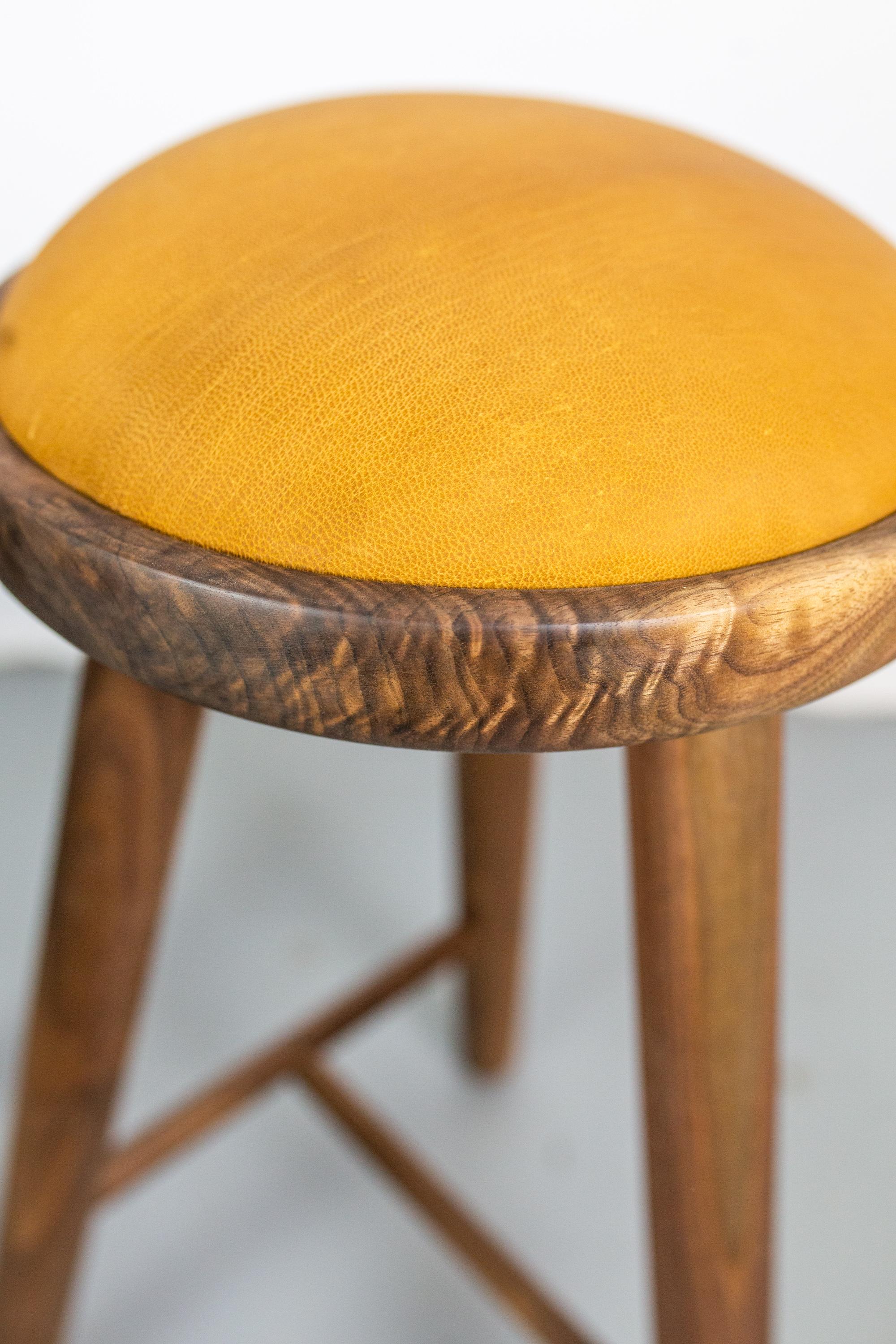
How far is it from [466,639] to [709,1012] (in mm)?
189

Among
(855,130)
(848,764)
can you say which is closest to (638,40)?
(855,130)

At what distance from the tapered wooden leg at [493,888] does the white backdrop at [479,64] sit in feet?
1.77

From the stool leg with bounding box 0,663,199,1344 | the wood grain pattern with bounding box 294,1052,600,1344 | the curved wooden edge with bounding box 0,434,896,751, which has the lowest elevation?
the wood grain pattern with bounding box 294,1052,600,1344

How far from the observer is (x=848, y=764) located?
1.09 meters

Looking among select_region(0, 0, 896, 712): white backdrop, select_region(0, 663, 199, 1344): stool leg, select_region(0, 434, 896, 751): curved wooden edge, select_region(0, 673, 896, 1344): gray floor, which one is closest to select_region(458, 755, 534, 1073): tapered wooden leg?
select_region(0, 673, 896, 1344): gray floor

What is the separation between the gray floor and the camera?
692 mm

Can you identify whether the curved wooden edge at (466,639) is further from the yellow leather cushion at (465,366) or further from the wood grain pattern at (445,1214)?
the wood grain pattern at (445,1214)

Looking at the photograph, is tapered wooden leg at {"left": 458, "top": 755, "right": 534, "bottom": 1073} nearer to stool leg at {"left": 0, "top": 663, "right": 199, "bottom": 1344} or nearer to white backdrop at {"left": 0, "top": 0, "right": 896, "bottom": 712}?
stool leg at {"left": 0, "top": 663, "right": 199, "bottom": 1344}

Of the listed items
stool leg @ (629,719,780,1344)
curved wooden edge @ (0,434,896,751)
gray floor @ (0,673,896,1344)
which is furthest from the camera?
gray floor @ (0,673,896,1344)

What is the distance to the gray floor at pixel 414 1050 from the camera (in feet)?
2.27

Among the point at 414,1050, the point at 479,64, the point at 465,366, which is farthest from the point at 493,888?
the point at 479,64

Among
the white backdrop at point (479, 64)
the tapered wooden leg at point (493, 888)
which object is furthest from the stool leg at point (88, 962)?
the white backdrop at point (479, 64)

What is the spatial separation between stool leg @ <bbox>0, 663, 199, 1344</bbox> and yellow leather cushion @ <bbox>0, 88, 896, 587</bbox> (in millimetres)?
116

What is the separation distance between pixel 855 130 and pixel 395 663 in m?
0.86
